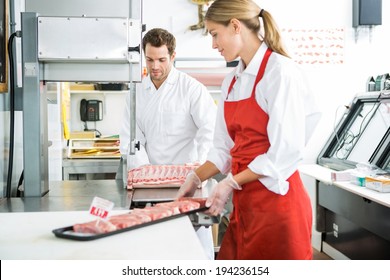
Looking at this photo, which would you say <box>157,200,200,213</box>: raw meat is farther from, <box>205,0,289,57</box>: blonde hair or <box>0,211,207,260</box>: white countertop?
<box>205,0,289,57</box>: blonde hair

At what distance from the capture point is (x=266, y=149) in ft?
5.98

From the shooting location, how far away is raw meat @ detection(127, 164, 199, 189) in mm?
2232

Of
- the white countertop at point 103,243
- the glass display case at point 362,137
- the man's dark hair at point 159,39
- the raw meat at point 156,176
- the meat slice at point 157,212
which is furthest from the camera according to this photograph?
the glass display case at point 362,137

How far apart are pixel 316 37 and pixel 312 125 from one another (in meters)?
3.37

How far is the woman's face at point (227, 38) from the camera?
1.84 m

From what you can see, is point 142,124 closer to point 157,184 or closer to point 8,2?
point 157,184

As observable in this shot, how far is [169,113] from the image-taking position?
2.81 meters

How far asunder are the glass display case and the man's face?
186cm

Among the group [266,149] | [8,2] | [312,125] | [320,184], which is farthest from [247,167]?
[320,184]

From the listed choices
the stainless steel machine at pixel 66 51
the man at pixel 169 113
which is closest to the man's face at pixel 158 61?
the man at pixel 169 113

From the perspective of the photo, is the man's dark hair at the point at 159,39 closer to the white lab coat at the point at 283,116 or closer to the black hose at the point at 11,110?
the black hose at the point at 11,110

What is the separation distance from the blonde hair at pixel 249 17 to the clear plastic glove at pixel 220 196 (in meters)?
0.55

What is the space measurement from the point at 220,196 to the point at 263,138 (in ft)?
0.90

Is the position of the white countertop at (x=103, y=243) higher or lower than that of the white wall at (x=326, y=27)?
lower
